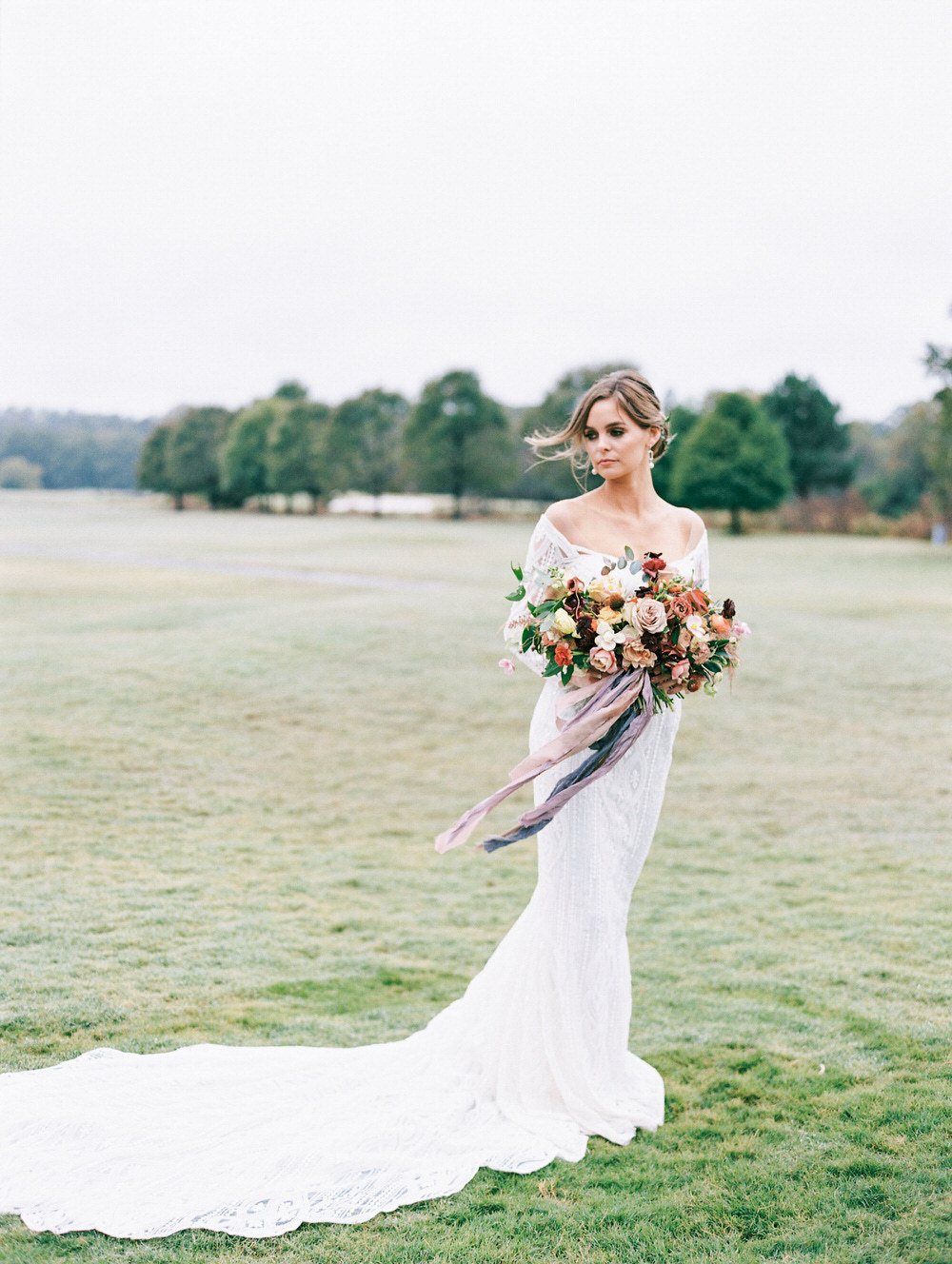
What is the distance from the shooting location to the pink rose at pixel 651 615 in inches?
169

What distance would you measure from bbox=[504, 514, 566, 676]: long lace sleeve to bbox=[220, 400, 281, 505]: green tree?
7459cm

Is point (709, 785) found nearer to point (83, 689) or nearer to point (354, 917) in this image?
point (354, 917)

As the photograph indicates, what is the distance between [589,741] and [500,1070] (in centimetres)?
155

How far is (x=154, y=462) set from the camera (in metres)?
83.0

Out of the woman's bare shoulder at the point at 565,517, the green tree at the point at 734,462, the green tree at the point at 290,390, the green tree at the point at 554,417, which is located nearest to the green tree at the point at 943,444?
the green tree at the point at 734,462

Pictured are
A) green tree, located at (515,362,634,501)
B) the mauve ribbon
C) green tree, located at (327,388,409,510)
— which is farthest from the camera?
green tree, located at (327,388,409,510)

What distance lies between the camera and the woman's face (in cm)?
468

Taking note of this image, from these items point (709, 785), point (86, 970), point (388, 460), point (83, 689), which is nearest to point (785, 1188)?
point (86, 970)

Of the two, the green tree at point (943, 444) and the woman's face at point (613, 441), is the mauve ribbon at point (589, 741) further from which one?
the green tree at point (943, 444)

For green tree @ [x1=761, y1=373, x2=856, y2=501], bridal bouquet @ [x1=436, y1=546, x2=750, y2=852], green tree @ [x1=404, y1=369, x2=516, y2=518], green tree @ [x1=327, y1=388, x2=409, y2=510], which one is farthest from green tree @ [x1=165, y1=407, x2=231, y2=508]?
bridal bouquet @ [x1=436, y1=546, x2=750, y2=852]

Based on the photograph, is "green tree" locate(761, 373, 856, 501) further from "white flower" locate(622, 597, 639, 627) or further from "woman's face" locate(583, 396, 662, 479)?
"white flower" locate(622, 597, 639, 627)

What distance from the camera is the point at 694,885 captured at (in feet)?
30.1

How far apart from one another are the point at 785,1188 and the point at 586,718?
79.1 inches

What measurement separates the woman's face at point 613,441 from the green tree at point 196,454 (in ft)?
260
